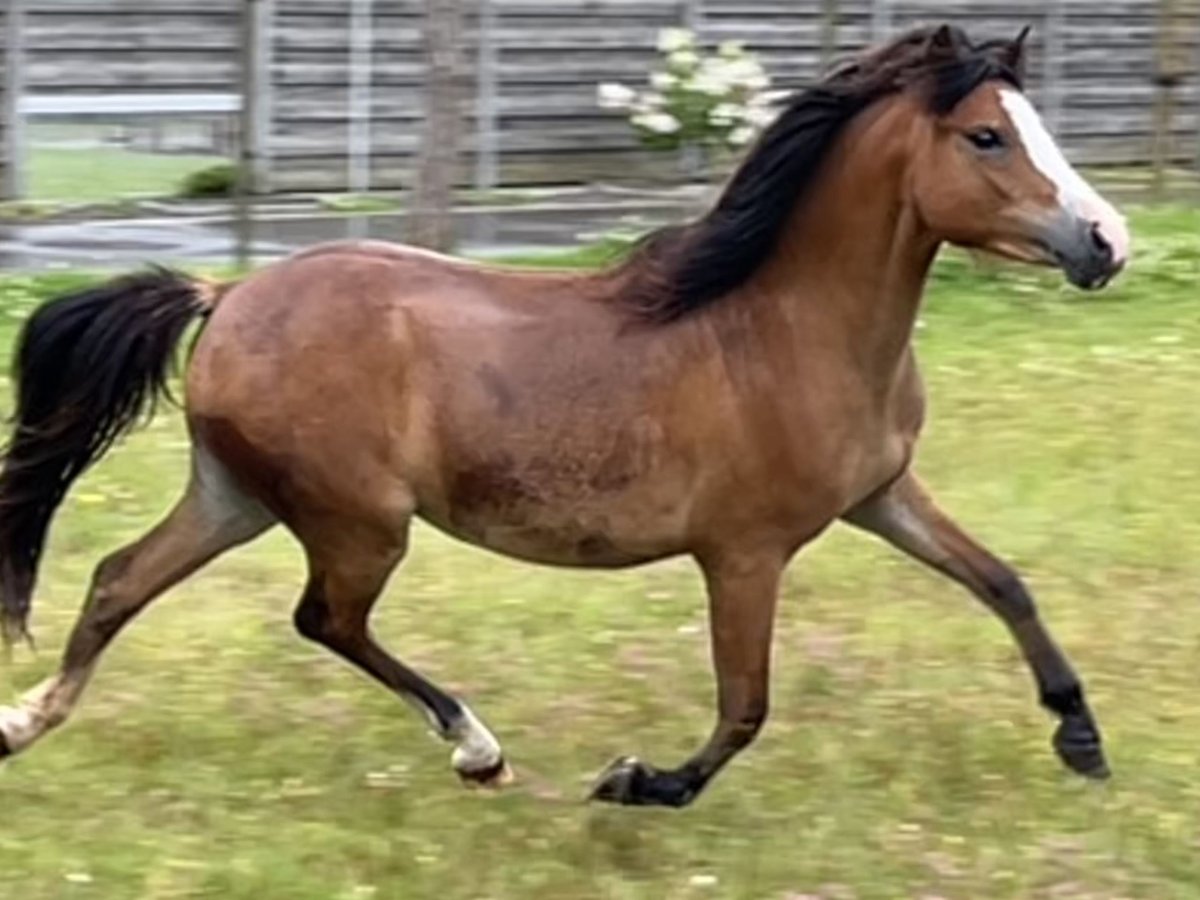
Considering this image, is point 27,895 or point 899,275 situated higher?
point 899,275

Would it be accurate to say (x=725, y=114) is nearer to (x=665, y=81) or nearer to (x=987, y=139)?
(x=665, y=81)

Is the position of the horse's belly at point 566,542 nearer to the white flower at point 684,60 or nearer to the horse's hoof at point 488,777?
the horse's hoof at point 488,777

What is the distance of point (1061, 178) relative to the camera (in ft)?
18.1

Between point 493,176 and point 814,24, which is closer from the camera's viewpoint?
point 493,176

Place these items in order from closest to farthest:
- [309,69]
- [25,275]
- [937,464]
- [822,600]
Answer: [822,600] → [937,464] → [25,275] → [309,69]

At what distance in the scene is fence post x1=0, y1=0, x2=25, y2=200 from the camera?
17641mm

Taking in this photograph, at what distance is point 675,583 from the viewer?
7.84m

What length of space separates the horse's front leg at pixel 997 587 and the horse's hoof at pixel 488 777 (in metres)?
0.96

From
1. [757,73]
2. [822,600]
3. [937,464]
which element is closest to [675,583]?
[822,600]

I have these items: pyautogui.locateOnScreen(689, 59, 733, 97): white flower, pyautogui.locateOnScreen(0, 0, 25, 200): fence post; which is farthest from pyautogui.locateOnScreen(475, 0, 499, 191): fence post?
pyautogui.locateOnScreen(0, 0, 25, 200): fence post

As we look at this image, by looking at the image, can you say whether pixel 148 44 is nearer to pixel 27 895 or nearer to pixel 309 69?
pixel 309 69

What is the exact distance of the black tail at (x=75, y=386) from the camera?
5941 millimetres

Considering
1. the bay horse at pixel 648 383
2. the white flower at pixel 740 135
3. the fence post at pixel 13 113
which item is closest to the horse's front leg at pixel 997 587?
the bay horse at pixel 648 383

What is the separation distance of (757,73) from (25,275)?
6.76 meters
